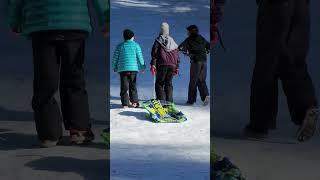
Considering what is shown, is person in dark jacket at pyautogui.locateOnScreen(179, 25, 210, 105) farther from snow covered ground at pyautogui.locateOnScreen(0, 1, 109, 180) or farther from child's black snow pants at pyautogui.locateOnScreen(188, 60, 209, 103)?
snow covered ground at pyautogui.locateOnScreen(0, 1, 109, 180)

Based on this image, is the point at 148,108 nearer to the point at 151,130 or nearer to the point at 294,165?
the point at 151,130

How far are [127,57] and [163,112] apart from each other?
1.27 feet

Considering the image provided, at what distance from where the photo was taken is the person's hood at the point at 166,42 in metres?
3.02

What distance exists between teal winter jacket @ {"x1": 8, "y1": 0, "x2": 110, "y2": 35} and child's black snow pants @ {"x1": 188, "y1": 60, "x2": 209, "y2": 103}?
58 centimetres

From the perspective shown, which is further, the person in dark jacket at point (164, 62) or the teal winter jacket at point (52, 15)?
the person in dark jacket at point (164, 62)

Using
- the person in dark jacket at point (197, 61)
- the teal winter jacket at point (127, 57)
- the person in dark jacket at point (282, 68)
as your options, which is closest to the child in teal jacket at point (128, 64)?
the teal winter jacket at point (127, 57)

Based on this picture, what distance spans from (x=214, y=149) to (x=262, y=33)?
72cm

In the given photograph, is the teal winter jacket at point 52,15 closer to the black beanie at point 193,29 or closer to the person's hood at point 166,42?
the person's hood at point 166,42

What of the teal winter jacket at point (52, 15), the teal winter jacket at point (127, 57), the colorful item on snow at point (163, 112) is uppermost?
the teal winter jacket at point (52, 15)

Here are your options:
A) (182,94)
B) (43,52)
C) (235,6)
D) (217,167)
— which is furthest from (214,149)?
(43,52)

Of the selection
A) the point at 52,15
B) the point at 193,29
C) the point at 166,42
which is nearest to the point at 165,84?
the point at 166,42

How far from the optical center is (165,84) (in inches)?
119

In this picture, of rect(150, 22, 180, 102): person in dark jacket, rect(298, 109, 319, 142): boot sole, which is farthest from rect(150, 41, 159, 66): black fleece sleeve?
rect(298, 109, 319, 142): boot sole

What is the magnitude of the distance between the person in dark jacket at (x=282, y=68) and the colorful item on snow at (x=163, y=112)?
1.38 feet
